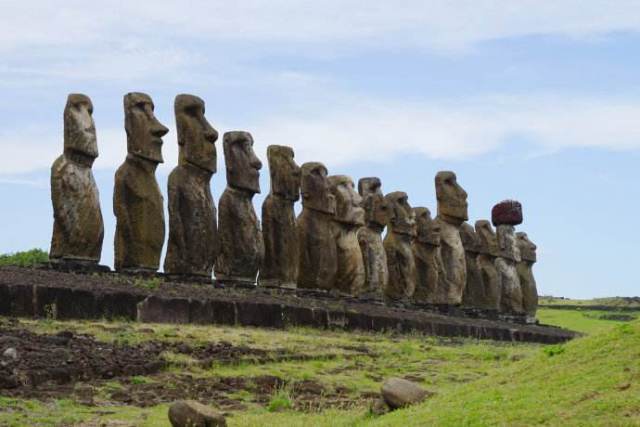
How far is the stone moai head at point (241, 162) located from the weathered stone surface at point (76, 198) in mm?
2884

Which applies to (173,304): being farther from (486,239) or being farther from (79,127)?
(486,239)


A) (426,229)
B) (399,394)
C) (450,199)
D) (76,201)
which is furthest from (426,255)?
(399,394)

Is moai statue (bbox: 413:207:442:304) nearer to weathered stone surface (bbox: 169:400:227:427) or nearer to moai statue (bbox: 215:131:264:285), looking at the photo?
moai statue (bbox: 215:131:264:285)

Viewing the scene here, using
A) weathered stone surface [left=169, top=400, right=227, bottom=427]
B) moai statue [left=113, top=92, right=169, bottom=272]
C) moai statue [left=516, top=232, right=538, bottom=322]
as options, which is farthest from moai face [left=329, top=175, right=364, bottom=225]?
weathered stone surface [left=169, top=400, right=227, bottom=427]

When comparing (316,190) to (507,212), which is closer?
(316,190)

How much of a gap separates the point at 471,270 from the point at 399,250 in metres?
3.70

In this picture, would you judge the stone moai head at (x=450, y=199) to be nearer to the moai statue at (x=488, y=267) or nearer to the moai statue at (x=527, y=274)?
the moai statue at (x=488, y=267)

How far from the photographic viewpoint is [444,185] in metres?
26.3

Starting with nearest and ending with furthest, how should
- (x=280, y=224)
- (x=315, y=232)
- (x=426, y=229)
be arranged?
(x=280, y=224), (x=315, y=232), (x=426, y=229)

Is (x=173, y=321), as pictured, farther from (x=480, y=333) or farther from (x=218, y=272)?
(x=480, y=333)

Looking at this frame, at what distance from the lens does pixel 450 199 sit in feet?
85.7

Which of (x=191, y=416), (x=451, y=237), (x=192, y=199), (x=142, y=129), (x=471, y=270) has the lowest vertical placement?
(x=191, y=416)

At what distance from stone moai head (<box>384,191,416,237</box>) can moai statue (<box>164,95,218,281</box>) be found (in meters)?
6.63


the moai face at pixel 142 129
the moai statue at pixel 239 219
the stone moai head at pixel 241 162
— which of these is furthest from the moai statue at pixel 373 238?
the moai face at pixel 142 129
